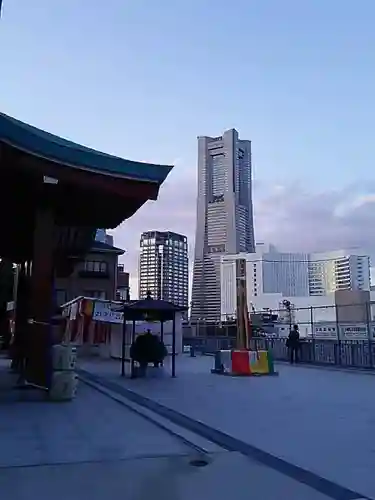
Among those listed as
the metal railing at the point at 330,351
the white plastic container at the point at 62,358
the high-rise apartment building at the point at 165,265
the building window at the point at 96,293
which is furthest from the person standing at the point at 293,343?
the high-rise apartment building at the point at 165,265

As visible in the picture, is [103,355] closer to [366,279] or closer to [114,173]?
[114,173]

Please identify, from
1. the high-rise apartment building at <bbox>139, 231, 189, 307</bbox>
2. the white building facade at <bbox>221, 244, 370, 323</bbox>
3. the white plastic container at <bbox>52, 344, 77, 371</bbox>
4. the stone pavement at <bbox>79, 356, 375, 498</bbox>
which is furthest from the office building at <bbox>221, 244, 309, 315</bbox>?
the white plastic container at <bbox>52, 344, 77, 371</bbox>

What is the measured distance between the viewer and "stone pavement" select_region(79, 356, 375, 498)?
624cm

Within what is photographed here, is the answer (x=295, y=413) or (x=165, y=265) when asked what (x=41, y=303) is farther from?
(x=165, y=265)

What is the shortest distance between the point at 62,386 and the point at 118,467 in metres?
6.18

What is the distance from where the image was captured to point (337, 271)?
273ft

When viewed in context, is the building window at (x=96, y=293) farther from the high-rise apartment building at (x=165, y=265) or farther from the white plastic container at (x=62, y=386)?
the high-rise apartment building at (x=165, y=265)

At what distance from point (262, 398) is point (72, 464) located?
Result: 675cm

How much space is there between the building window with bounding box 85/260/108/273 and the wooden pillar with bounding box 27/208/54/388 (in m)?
41.1

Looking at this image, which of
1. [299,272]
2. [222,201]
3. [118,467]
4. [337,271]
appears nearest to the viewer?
[118,467]

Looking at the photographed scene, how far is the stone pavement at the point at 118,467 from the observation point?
16.4ft

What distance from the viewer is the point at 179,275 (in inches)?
4685

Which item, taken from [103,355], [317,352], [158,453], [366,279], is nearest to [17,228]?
[158,453]

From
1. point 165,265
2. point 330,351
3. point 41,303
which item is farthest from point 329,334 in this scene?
point 165,265
